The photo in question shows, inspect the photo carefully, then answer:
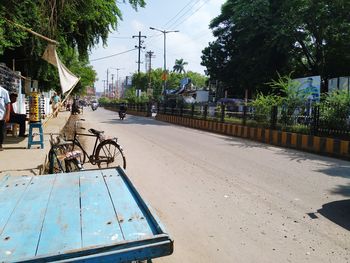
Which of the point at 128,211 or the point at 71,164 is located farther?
the point at 71,164

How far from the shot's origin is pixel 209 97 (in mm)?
47156

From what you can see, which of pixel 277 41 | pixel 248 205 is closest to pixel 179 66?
pixel 277 41

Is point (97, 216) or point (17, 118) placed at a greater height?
point (17, 118)

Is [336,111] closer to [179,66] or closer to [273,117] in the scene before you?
[273,117]

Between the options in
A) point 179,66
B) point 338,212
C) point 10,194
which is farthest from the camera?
point 179,66

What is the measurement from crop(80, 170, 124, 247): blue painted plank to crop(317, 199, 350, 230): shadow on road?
3.42 metres

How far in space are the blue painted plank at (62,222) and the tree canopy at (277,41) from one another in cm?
2399

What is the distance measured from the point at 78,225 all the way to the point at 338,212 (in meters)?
4.46

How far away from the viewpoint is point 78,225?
2.43 m

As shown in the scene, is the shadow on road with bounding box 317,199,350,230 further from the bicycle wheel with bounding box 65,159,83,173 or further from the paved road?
the bicycle wheel with bounding box 65,159,83,173

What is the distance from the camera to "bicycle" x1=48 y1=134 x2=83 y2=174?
6516mm

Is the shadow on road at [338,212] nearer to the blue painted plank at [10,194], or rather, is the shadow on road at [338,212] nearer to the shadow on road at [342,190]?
the shadow on road at [342,190]

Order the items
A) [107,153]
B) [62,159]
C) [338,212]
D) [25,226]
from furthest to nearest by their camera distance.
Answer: [107,153] → [62,159] → [338,212] → [25,226]

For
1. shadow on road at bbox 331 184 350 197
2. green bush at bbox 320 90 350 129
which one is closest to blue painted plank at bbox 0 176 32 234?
shadow on road at bbox 331 184 350 197
